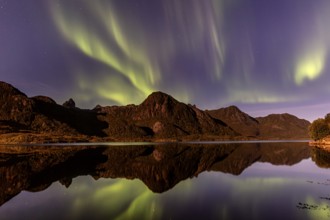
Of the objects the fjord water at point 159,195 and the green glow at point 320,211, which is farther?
the fjord water at point 159,195

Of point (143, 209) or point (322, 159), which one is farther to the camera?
point (322, 159)

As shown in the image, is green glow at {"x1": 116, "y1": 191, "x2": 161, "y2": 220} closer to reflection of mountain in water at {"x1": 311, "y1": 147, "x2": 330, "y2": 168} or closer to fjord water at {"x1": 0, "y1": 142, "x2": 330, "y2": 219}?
fjord water at {"x1": 0, "y1": 142, "x2": 330, "y2": 219}

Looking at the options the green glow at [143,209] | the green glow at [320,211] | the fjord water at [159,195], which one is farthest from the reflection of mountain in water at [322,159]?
the green glow at [143,209]

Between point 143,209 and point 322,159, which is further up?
point 322,159

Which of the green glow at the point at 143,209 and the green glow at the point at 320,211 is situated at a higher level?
the green glow at the point at 320,211

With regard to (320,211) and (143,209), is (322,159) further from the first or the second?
(143,209)

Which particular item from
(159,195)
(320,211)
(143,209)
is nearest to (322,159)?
(320,211)

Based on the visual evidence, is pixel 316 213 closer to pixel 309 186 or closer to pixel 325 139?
pixel 309 186

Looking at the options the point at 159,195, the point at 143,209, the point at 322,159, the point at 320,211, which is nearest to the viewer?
the point at 320,211

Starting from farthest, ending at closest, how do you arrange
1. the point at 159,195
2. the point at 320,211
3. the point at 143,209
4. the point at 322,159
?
the point at 322,159 → the point at 159,195 → the point at 143,209 → the point at 320,211

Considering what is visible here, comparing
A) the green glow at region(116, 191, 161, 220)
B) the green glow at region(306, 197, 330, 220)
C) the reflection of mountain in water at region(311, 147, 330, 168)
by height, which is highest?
the reflection of mountain in water at region(311, 147, 330, 168)

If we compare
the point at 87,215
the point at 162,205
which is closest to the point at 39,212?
the point at 87,215

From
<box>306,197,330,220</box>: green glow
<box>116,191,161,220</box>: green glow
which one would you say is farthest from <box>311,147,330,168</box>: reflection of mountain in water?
<box>116,191,161,220</box>: green glow

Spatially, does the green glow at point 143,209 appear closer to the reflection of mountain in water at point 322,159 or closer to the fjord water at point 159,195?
the fjord water at point 159,195
